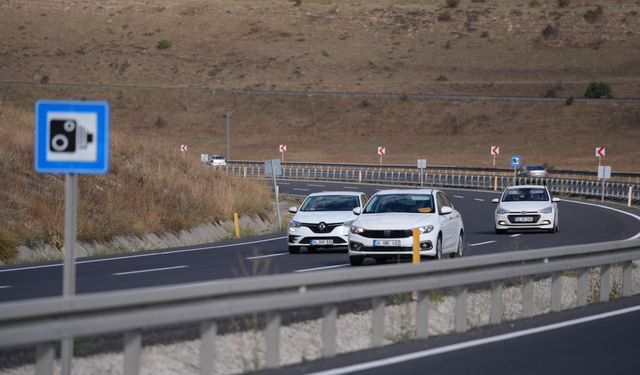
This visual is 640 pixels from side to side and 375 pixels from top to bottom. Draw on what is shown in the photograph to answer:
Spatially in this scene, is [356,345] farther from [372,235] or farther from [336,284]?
[372,235]

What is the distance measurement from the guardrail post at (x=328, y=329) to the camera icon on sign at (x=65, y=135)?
3021 mm

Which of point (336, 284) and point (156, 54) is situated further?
point (156, 54)

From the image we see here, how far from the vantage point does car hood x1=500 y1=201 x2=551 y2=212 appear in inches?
1475

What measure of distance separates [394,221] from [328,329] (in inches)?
449

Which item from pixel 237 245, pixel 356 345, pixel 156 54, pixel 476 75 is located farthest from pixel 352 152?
pixel 356 345

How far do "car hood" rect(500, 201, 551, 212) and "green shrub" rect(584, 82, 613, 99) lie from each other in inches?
3229

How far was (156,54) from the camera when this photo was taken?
134 m

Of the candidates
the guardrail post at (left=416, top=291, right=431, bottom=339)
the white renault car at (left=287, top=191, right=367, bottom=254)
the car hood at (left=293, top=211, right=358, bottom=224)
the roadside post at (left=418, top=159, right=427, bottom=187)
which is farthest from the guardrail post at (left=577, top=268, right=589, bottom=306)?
the roadside post at (left=418, top=159, right=427, bottom=187)

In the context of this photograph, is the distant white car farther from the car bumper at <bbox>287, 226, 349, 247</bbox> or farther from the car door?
the car door

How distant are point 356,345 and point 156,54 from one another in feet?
402

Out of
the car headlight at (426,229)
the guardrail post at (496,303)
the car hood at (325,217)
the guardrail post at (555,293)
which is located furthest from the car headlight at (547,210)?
the guardrail post at (496,303)

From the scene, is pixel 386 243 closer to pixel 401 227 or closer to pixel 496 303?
pixel 401 227

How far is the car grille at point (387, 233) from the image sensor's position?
76.3 ft

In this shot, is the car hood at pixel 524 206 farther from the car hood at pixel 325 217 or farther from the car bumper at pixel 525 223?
the car hood at pixel 325 217
